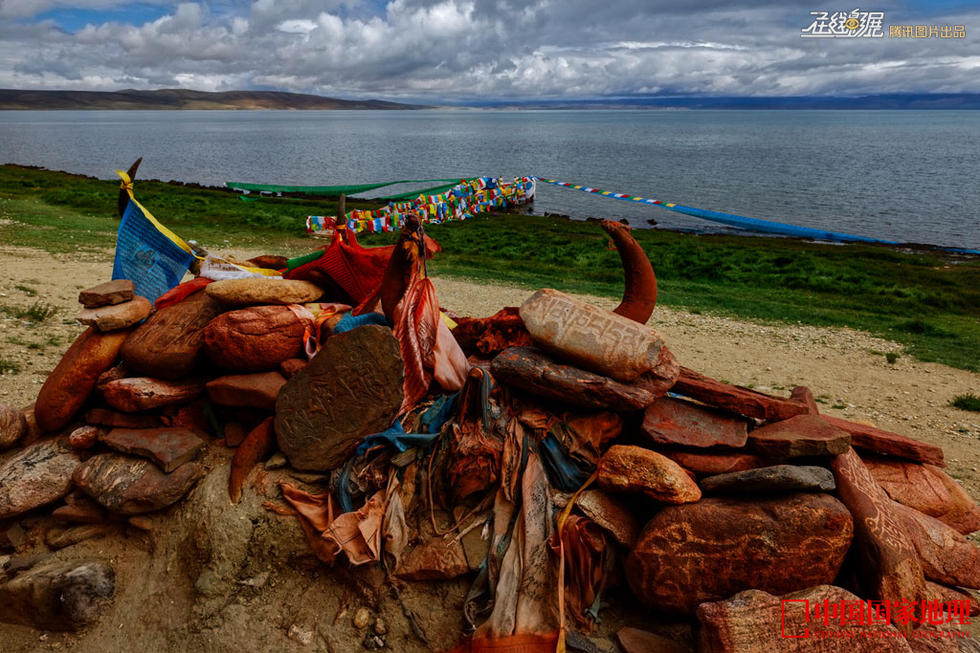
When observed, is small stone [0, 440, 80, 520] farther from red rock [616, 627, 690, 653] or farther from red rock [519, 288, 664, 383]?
red rock [616, 627, 690, 653]

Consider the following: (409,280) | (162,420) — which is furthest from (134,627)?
(409,280)

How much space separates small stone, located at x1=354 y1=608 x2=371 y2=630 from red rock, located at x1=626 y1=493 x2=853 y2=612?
6.02ft

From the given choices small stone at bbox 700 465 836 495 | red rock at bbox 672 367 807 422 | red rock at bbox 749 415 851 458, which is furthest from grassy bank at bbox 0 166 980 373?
small stone at bbox 700 465 836 495

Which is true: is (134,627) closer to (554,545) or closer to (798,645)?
(554,545)

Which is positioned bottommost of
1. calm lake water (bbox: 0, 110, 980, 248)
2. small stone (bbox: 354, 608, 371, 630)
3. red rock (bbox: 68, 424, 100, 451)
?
calm lake water (bbox: 0, 110, 980, 248)

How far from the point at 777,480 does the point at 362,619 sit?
9.45ft

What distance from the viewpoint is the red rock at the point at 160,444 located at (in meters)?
5.01

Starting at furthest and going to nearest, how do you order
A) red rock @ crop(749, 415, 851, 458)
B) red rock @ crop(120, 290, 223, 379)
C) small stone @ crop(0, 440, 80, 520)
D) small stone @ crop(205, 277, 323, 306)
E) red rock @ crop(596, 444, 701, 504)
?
small stone @ crop(205, 277, 323, 306)
red rock @ crop(120, 290, 223, 379)
small stone @ crop(0, 440, 80, 520)
red rock @ crop(749, 415, 851, 458)
red rock @ crop(596, 444, 701, 504)

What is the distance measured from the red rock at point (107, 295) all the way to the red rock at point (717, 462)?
4927mm

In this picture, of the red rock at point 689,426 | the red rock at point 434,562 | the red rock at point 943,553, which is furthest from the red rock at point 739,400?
the red rock at point 434,562

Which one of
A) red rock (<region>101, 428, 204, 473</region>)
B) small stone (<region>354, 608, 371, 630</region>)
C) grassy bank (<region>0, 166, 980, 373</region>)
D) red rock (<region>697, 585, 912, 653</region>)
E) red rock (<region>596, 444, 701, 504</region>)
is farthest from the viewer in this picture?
grassy bank (<region>0, 166, 980, 373</region>)

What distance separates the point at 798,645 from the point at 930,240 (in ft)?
122

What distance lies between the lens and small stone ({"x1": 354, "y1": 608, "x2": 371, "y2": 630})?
427 cm

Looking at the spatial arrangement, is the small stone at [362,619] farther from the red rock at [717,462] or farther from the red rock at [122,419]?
the red rock at [122,419]
